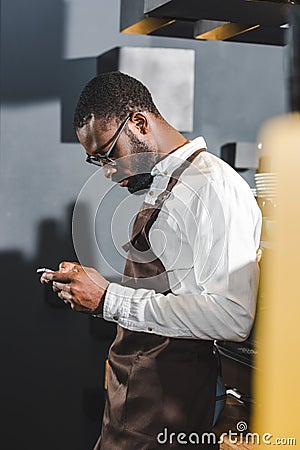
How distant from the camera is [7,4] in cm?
242

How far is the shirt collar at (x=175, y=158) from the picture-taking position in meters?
1.42

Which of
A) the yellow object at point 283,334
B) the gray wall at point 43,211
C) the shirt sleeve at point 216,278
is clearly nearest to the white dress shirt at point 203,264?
the shirt sleeve at point 216,278

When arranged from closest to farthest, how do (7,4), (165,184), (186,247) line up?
(186,247), (165,184), (7,4)

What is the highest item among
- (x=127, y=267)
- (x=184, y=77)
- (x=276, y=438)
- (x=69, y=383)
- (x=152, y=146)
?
(x=184, y=77)

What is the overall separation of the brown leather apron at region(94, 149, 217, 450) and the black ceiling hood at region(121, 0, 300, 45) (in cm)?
27

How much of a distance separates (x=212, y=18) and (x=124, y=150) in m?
0.31

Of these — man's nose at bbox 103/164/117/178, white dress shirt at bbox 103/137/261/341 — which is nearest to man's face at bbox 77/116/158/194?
→ man's nose at bbox 103/164/117/178

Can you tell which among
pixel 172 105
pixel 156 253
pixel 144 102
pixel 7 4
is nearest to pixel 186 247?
pixel 156 253

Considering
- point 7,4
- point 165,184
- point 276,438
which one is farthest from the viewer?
point 7,4

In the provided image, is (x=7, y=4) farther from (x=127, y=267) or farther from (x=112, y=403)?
(x=112, y=403)

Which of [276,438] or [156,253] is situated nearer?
[276,438]

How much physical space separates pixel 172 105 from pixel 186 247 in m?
1.29

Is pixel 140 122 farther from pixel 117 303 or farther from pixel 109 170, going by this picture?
pixel 117 303

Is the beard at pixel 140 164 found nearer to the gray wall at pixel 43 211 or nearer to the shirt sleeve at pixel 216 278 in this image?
the shirt sleeve at pixel 216 278
